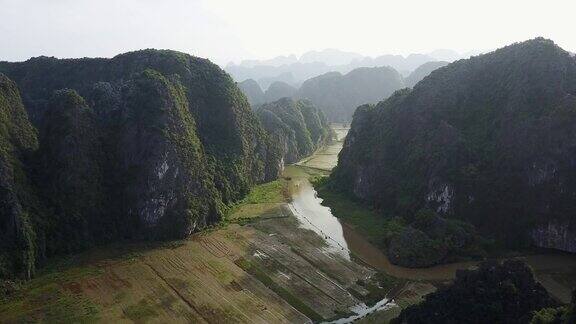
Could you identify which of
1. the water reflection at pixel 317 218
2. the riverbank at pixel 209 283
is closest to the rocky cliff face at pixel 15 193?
the riverbank at pixel 209 283

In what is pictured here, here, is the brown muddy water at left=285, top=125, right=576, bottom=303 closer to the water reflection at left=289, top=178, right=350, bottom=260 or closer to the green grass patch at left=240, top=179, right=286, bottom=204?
the water reflection at left=289, top=178, right=350, bottom=260

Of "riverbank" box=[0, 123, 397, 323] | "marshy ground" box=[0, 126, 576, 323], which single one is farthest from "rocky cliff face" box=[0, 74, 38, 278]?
"marshy ground" box=[0, 126, 576, 323]

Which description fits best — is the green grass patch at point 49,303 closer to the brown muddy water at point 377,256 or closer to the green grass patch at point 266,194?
the brown muddy water at point 377,256

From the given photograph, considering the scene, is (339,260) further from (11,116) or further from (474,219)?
(11,116)

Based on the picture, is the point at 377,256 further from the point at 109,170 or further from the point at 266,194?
the point at 109,170

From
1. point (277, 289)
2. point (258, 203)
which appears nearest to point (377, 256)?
point (277, 289)

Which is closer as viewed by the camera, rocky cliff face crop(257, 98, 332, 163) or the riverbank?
the riverbank

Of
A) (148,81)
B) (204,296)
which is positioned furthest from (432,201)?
(148,81)
